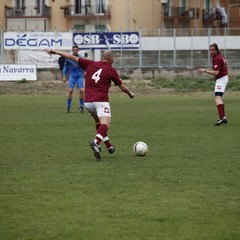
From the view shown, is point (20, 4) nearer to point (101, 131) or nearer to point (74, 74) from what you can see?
point (74, 74)

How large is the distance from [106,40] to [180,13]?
2336 centimetres

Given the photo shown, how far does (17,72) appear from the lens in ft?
156

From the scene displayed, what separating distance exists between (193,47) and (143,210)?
4650cm

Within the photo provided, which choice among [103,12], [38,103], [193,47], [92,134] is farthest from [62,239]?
[103,12]

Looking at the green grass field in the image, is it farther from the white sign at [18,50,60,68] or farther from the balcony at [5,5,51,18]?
the balcony at [5,5,51,18]

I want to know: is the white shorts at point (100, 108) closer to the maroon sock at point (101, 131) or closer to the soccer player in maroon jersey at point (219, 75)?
the maroon sock at point (101, 131)

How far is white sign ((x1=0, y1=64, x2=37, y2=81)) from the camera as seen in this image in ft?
154

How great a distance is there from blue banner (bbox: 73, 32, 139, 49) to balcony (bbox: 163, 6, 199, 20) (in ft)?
66.7

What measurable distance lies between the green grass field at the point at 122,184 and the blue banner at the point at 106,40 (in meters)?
30.3

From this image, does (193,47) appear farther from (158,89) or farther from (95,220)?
(95,220)

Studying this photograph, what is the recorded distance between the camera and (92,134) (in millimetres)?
20344

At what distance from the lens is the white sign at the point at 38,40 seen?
173 ft

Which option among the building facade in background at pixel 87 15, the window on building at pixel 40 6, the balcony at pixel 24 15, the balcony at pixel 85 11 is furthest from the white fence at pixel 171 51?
the window on building at pixel 40 6

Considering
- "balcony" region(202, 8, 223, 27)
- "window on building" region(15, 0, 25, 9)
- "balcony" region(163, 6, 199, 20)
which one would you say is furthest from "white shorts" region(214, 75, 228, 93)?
"balcony" region(202, 8, 223, 27)
